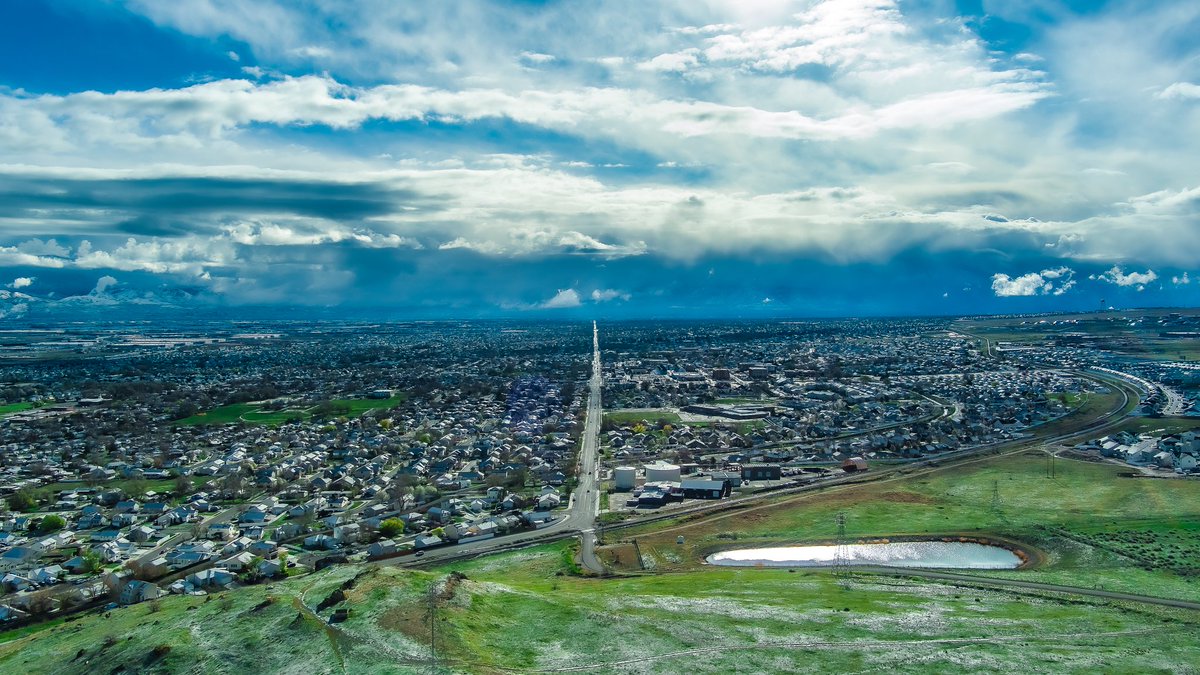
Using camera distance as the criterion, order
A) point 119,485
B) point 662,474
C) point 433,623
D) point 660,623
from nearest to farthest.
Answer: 1. point 433,623
2. point 660,623
3. point 662,474
4. point 119,485

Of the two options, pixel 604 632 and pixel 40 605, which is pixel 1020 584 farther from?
pixel 40 605

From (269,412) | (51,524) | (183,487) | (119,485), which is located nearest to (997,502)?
(183,487)

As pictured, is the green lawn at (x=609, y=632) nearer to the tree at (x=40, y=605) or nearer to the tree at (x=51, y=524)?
the tree at (x=40, y=605)

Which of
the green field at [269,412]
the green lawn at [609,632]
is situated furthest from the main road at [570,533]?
the green field at [269,412]

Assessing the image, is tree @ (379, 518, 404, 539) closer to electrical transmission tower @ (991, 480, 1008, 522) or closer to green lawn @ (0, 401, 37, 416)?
electrical transmission tower @ (991, 480, 1008, 522)

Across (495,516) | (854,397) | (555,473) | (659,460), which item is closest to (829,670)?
(495,516)

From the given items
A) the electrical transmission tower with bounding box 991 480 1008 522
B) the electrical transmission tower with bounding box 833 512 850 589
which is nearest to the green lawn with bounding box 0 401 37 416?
the electrical transmission tower with bounding box 833 512 850 589
